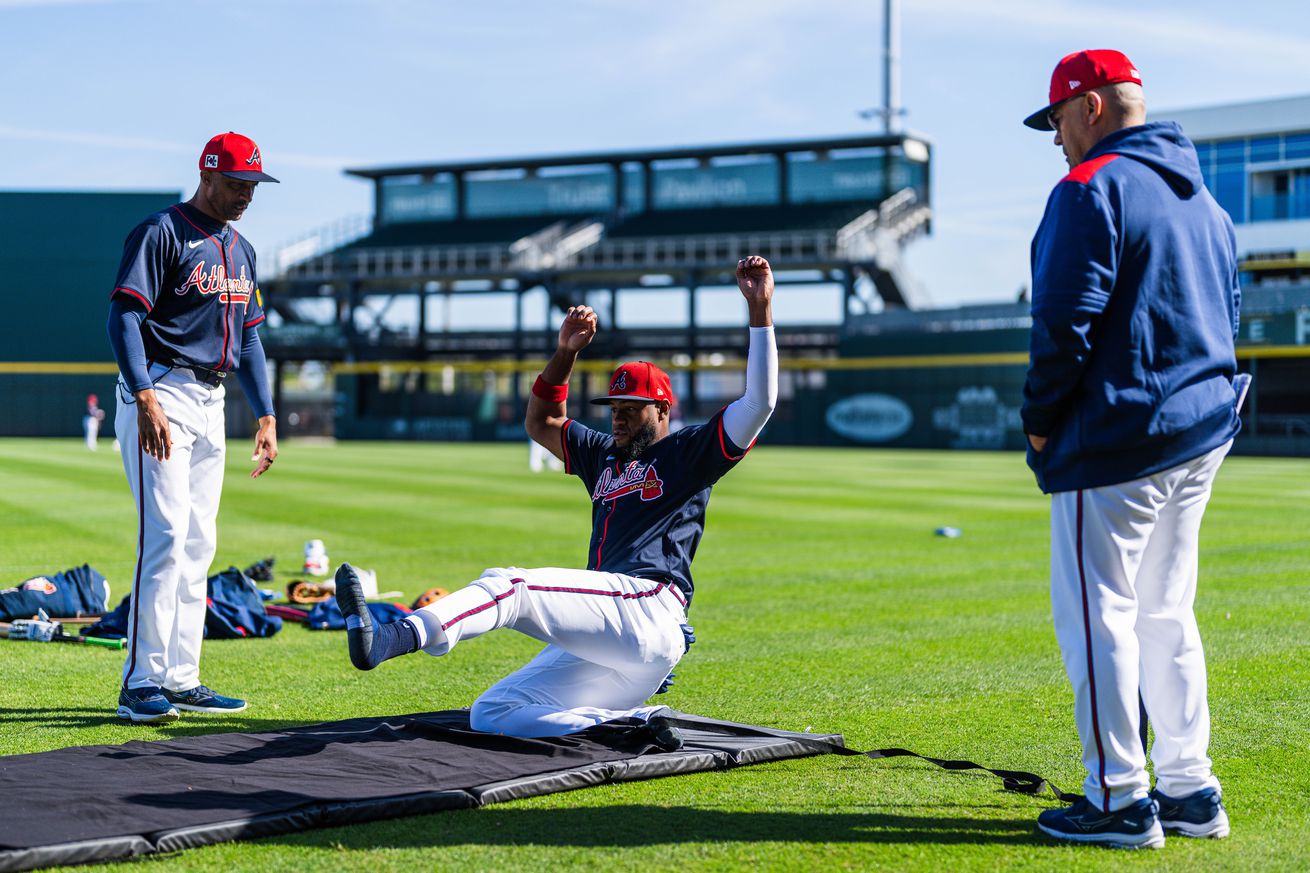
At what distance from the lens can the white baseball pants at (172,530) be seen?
5.33m

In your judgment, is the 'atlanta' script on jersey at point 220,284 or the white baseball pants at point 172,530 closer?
the white baseball pants at point 172,530

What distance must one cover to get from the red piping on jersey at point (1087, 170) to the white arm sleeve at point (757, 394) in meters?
1.20

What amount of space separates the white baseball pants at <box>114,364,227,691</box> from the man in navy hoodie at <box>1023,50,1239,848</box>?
11.1ft

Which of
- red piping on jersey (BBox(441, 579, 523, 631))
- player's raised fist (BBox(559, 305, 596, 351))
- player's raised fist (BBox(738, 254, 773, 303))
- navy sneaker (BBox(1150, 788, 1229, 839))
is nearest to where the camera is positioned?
navy sneaker (BBox(1150, 788, 1229, 839))

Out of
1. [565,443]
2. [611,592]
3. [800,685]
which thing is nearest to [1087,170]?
[611,592]

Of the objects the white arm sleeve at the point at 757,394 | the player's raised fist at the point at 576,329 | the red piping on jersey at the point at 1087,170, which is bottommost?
the white arm sleeve at the point at 757,394

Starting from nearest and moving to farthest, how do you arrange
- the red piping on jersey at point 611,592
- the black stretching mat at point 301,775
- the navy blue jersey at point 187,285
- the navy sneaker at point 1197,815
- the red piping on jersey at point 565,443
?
the black stretching mat at point 301,775 < the navy sneaker at point 1197,815 < the red piping on jersey at point 611,592 < the red piping on jersey at point 565,443 < the navy blue jersey at point 187,285

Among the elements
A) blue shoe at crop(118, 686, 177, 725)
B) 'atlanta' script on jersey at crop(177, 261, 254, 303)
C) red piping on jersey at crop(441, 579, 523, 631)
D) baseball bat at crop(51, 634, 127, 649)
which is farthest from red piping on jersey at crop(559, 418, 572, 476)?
baseball bat at crop(51, 634, 127, 649)

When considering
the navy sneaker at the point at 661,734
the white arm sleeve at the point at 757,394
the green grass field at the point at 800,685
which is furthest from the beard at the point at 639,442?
the green grass field at the point at 800,685

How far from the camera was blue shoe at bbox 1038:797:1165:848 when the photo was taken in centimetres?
368

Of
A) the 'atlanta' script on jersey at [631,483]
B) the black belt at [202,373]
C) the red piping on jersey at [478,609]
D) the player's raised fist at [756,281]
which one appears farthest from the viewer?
the black belt at [202,373]

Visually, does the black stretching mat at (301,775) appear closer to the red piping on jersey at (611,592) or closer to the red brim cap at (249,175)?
the red piping on jersey at (611,592)

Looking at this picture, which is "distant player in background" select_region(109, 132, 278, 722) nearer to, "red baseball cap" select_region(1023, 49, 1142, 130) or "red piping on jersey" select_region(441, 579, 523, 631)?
"red piping on jersey" select_region(441, 579, 523, 631)

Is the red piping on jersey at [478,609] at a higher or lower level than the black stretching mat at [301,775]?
higher
